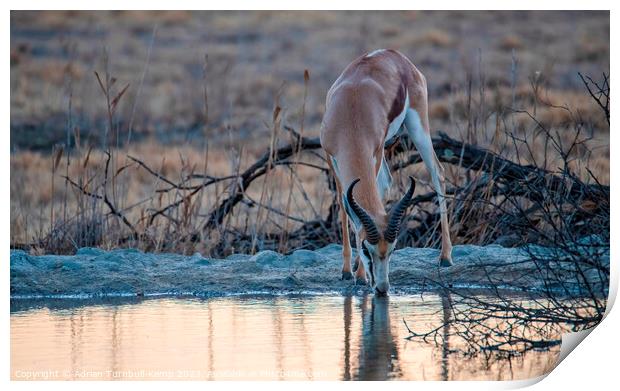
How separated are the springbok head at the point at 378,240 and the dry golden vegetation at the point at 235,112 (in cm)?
97

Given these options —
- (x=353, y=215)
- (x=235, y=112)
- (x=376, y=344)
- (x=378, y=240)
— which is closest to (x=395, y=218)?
(x=378, y=240)

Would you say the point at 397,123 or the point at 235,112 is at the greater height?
the point at 397,123

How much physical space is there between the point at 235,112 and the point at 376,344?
13.0m

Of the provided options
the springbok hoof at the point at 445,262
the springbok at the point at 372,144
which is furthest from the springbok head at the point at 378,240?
the springbok hoof at the point at 445,262

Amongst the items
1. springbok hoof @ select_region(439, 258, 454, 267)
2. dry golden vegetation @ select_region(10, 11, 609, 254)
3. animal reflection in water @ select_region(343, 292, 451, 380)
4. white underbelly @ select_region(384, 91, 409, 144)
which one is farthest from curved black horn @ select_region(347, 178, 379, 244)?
springbok hoof @ select_region(439, 258, 454, 267)

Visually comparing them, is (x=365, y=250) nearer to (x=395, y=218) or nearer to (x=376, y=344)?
(x=395, y=218)

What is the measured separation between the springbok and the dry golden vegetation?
595mm

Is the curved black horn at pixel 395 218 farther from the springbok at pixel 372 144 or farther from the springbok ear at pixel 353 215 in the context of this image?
the springbok ear at pixel 353 215

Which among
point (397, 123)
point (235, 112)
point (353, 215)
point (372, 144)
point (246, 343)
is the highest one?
point (397, 123)

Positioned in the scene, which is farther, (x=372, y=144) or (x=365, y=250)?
(x=372, y=144)

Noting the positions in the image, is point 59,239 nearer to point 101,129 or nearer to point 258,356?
point 258,356

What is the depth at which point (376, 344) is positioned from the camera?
634cm

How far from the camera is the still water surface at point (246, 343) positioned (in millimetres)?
5809

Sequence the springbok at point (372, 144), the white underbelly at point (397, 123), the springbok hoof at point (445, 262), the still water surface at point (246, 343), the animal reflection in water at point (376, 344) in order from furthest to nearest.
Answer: the springbok hoof at point (445, 262)
the white underbelly at point (397, 123)
the springbok at point (372, 144)
the still water surface at point (246, 343)
the animal reflection in water at point (376, 344)
